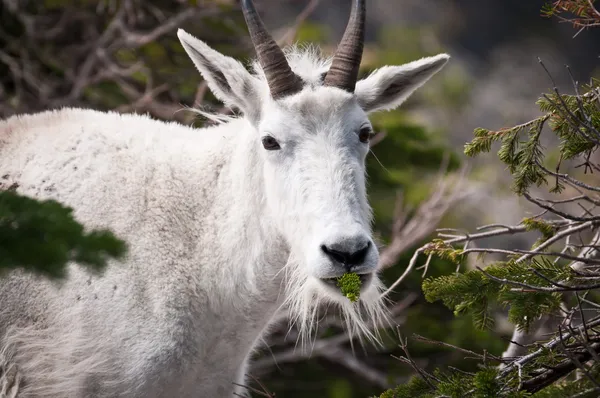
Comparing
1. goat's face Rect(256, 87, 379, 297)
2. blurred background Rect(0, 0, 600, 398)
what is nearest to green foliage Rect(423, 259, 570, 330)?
goat's face Rect(256, 87, 379, 297)

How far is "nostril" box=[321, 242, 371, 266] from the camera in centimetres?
423

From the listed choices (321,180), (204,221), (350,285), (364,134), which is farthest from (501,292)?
(204,221)

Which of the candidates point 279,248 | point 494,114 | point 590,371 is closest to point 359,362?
point 279,248

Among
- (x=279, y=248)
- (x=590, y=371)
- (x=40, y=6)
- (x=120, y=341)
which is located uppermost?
(x=40, y=6)

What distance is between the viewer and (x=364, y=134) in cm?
493

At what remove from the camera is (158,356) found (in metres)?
4.48

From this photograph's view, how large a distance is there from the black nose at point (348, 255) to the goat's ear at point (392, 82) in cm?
134

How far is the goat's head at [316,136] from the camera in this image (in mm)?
4332

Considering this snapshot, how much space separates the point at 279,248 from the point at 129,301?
1027mm

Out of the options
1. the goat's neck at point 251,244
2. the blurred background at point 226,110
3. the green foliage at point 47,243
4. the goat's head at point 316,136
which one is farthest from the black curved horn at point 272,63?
the green foliage at point 47,243

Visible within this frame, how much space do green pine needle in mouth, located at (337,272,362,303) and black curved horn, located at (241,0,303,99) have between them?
1.36 m

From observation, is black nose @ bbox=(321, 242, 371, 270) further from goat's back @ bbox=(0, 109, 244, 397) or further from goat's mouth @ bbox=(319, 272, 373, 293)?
goat's back @ bbox=(0, 109, 244, 397)

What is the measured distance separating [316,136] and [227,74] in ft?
2.63

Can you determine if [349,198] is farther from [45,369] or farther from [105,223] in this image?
[45,369]
